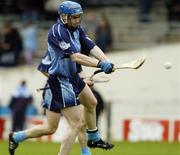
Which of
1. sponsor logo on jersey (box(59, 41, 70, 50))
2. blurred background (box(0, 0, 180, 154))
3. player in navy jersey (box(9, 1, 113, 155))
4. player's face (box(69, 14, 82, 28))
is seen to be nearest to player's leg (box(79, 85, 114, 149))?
player in navy jersey (box(9, 1, 113, 155))

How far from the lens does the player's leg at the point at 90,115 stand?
1363cm

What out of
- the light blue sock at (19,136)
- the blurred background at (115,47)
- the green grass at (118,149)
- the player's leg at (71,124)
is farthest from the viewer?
the blurred background at (115,47)

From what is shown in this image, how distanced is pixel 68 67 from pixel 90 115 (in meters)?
0.88

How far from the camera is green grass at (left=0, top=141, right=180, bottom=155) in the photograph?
17062mm

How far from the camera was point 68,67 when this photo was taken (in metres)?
13.3

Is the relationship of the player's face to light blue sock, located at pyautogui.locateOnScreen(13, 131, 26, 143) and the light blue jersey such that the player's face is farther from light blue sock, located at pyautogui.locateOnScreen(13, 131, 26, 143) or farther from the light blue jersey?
light blue sock, located at pyautogui.locateOnScreen(13, 131, 26, 143)

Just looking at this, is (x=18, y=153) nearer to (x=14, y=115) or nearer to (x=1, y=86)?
(x=14, y=115)

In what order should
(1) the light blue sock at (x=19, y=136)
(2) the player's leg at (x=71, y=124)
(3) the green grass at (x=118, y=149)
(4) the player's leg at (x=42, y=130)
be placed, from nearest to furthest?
(2) the player's leg at (x=71, y=124)
(4) the player's leg at (x=42, y=130)
(1) the light blue sock at (x=19, y=136)
(3) the green grass at (x=118, y=149)

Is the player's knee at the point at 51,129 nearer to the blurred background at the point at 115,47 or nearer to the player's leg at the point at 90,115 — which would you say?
the player's leg at the point at 90,115

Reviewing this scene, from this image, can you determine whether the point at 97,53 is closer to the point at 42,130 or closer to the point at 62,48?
the point at 62,48

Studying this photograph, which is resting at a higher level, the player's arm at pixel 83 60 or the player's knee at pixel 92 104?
the player's arm at pixel 83 60

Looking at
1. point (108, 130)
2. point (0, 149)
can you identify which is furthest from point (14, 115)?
point (0, 149)

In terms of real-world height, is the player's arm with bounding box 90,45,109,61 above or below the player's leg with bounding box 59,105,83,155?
above

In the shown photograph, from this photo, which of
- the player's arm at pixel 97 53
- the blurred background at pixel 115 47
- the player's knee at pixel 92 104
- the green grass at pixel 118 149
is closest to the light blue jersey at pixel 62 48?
the player's arm at pixel 97 53
